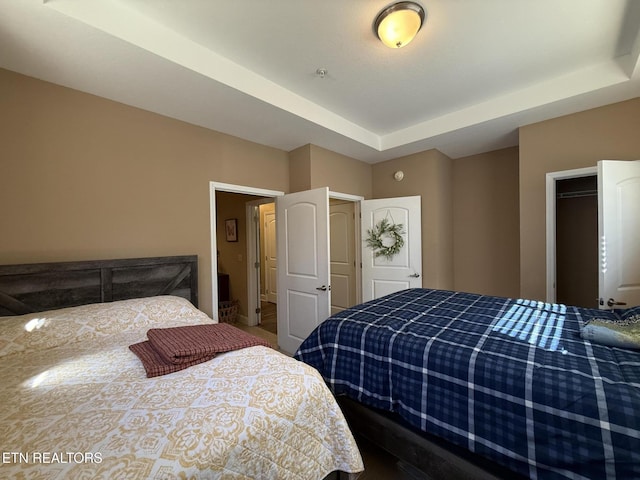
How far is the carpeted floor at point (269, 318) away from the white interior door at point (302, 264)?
0.79m

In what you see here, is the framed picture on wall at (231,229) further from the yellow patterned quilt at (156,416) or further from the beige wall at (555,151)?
the beige wall at (555,151)

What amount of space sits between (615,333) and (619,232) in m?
1.31

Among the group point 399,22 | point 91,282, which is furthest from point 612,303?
point 91,282

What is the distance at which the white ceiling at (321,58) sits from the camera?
1485 millimetres

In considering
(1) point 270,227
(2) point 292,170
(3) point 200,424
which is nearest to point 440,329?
(3) point 200,424

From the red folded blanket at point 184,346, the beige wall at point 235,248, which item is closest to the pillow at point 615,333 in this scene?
the red folded blanket at point 184,346

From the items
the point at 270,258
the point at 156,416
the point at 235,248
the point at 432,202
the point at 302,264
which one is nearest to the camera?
the point at 156,416

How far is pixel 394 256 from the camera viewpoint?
3498 mm

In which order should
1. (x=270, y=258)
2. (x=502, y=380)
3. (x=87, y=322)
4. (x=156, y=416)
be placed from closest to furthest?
(x=156, y=416) → (x=502, y=380) → (x=87, y=322) → (x=270, y=258)

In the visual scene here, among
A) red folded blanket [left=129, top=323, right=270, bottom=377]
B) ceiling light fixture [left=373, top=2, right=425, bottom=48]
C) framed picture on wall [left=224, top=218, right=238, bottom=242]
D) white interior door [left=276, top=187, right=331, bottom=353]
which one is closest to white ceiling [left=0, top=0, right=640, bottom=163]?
ceiling light fixture [left=373, top=2, right=425, bottom=48]

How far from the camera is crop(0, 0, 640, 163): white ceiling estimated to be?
1.49 m

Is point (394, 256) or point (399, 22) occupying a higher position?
point (399, 22)

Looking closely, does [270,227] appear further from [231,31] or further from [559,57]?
[559,57]

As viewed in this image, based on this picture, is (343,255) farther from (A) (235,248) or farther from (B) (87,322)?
(B) (87,322)
